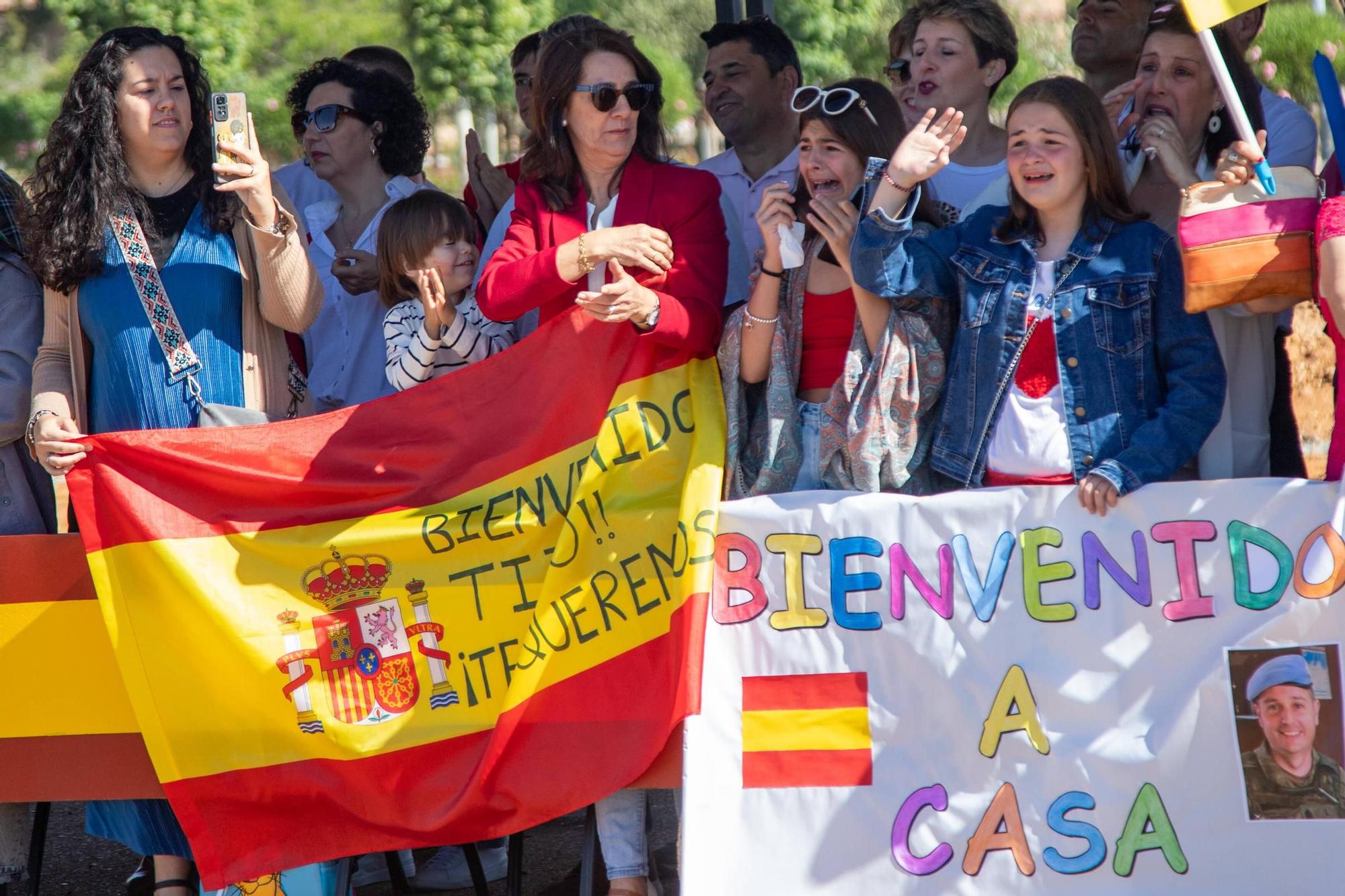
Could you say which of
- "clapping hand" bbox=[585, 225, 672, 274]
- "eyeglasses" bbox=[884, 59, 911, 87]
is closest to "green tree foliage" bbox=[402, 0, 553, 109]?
"eyeglasses" bbox=[884, 59, 911, 87]

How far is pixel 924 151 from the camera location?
138 inches

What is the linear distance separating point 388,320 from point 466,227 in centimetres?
36

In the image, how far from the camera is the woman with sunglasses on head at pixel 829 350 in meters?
3.66

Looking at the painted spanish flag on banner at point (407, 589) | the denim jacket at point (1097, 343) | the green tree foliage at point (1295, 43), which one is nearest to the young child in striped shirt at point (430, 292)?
the painted spanish flag on banner at point (407, 589)

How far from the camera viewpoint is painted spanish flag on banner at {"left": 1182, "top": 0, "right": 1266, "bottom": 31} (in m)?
3.34

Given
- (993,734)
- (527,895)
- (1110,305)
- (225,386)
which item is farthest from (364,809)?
(1110,305)

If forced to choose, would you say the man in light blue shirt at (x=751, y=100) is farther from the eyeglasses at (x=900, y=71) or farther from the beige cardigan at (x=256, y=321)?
the beige cardigan at (x=256, y=321)

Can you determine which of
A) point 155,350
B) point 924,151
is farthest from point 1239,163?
point 155,350

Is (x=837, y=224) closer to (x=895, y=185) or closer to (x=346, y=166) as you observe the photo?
(x=895, y=185)

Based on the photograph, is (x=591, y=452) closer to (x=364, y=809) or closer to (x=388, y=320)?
(x=388, y=320)

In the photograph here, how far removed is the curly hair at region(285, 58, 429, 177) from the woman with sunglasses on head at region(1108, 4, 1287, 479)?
2464mm

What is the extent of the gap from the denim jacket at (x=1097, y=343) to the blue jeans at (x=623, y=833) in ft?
3.92

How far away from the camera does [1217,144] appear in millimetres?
3863

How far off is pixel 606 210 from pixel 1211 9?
162 centimetres
